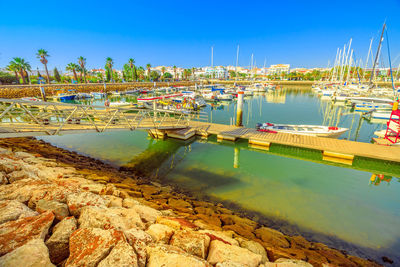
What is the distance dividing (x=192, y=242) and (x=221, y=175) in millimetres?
6811

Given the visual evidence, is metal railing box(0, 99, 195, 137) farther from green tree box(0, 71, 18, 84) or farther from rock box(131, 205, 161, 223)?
green tree box(0, 71, 18, 84)

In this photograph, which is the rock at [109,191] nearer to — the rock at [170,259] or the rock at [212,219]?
the rock at [212,219]

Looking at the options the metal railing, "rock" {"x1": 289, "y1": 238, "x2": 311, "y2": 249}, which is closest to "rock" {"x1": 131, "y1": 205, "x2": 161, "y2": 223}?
"rock" {"x1": 289, "y1": 238, "x2": 311, "y2": 249}

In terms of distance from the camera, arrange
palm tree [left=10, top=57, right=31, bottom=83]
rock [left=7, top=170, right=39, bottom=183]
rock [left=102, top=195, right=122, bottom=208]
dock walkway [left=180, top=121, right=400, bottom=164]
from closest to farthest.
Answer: rock [left=102, top=195, right=122, bottom=208] < rock [left=7, top=170, right=39, bottom=183] < dock walkway [left=180, top=121, right=400, bottom=164] < palm tree [left=10, top=57, right=31, bottom=83]

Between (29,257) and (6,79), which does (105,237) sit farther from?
(6,79)

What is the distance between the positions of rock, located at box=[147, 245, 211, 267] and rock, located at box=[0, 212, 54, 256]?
188cm

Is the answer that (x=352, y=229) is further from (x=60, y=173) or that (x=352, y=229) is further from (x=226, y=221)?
(x=60, y=173)

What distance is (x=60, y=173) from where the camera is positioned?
604cm

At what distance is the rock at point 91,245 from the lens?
2.45 meters

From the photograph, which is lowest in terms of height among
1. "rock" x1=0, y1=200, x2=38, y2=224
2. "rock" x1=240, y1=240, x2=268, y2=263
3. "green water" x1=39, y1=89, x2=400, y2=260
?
"green water" x1=39, y1=89, x2=400, y2=260

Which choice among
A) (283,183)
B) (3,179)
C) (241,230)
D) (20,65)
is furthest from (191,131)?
(20,65)

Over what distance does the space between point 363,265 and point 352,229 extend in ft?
8.26

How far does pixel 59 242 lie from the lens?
9.19 ft

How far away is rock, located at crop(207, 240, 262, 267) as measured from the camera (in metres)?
3.04
